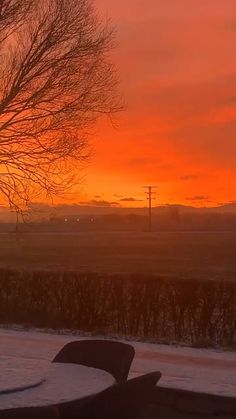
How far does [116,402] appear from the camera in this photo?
4.54 m

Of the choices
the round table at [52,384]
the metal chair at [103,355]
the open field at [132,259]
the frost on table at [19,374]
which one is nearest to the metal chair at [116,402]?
the round table at [52,384]

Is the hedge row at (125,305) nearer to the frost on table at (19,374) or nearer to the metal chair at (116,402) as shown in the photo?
the frost on table at (19,374)

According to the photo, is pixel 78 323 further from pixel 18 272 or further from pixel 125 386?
pixel 125 386

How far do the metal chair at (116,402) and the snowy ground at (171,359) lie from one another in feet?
7.30

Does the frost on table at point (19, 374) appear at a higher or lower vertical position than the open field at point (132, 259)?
lower

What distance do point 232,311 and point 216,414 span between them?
6010 mm

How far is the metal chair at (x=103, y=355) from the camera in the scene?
222 inches

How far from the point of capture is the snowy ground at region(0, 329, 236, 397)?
7527 mm

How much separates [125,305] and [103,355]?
7265 millimetres

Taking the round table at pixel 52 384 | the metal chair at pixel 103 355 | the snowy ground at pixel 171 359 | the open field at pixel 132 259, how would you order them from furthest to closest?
1. the open field at pixel 132 259
2. the snowy ground at pixel 171 359
3. the metal chair at pixel 103 355
4. the round table at pixel 52 384

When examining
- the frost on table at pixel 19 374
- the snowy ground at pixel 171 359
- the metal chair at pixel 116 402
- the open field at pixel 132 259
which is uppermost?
the open field at pixel 132 259

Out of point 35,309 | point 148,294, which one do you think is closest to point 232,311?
point 148,294

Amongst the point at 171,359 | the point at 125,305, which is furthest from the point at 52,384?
the point at 125,305

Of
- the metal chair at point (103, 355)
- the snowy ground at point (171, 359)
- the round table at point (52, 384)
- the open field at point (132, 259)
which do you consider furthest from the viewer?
the open field at point (132, 259)
